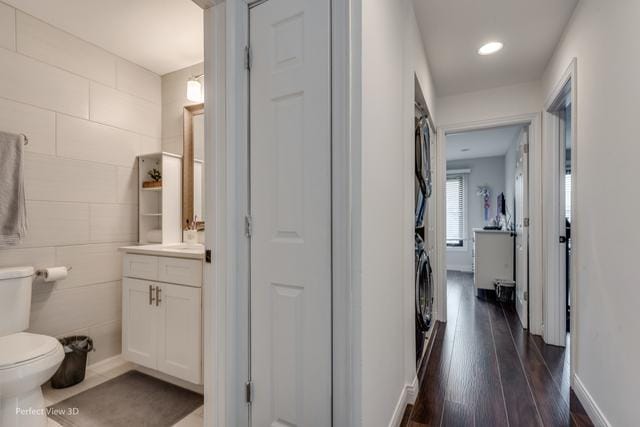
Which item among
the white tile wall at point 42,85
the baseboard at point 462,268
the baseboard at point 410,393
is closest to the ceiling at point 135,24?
the white tile wall at point 42,85

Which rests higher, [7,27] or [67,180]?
[7,27]

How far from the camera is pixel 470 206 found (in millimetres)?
6488

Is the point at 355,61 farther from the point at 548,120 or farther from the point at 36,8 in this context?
the point at 548,120

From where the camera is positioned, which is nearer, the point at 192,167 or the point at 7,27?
the point at 7,27

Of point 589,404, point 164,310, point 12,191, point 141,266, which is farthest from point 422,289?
point 12,191

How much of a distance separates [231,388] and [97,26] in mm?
2571

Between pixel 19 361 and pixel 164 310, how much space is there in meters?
0.68

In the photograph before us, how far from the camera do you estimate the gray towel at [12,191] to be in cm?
191

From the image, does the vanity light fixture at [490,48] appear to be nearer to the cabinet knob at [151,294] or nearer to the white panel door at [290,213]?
the white panel door at [290,213]

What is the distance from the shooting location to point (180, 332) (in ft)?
6.30

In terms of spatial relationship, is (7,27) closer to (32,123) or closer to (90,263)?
(32,123)

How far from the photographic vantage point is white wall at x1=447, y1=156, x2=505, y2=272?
20.4ft

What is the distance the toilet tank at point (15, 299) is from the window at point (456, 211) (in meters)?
6.57

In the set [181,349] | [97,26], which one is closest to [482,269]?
[181,349]
